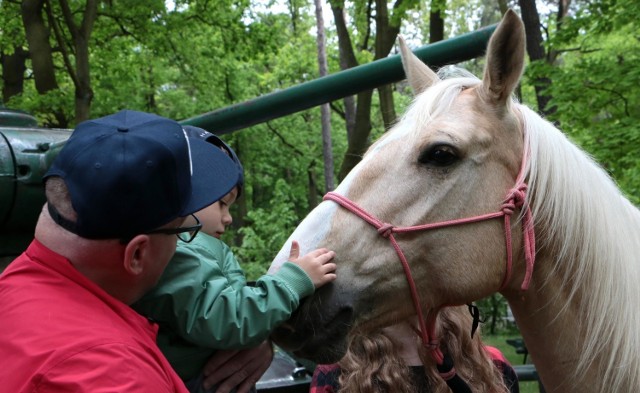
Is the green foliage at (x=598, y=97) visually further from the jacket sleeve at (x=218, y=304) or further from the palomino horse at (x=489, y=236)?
the jacket sleeve at (x=218, y=304)

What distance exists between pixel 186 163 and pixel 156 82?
1990cm

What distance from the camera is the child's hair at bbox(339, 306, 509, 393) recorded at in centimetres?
250

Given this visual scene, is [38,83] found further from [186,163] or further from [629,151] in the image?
[186,163]

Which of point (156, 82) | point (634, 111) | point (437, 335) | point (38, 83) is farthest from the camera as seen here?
point (156, 82)

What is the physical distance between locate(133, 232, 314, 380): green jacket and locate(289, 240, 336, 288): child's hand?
2 centimetres

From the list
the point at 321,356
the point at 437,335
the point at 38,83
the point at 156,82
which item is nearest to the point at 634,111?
the point at 437,335

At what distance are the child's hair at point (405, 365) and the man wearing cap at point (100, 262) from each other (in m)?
1.14

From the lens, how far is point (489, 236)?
7.16ft

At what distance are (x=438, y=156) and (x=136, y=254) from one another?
1091 millimetres

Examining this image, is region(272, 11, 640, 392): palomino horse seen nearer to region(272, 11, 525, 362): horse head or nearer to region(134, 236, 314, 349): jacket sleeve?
region(272, 11, 525, 362): horse head

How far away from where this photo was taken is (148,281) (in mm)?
1589

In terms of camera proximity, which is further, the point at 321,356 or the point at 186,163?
the point at 321,356

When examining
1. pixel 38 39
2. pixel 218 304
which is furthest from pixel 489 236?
pixel 38 39

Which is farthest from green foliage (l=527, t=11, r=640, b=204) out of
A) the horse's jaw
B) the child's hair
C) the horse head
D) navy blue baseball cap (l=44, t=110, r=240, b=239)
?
navy blue baseball cap (l=44, t=110, r=240, b=239)
